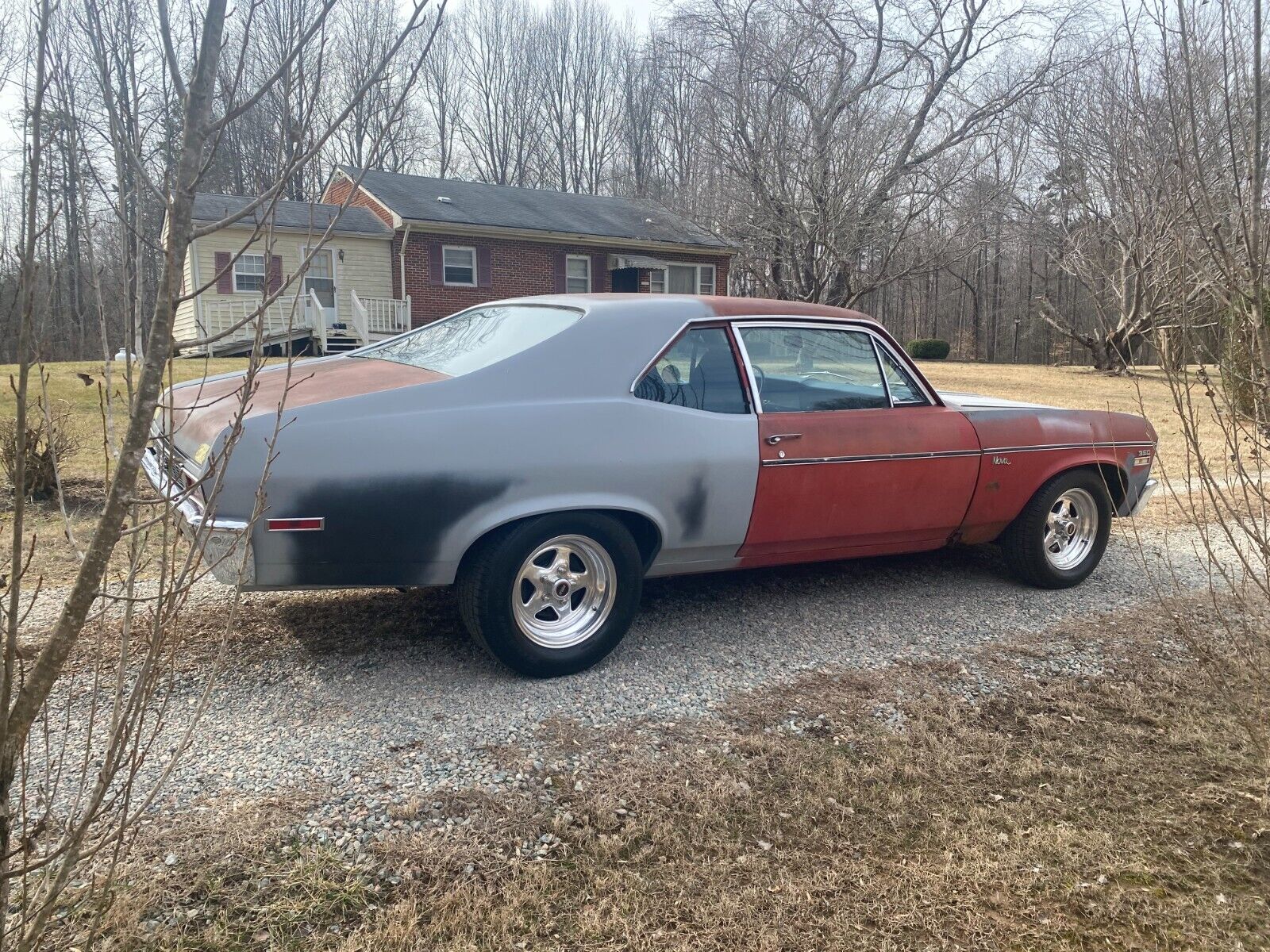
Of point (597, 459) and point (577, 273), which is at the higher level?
point (577, 273)

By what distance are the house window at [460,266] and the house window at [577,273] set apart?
8.90 feet

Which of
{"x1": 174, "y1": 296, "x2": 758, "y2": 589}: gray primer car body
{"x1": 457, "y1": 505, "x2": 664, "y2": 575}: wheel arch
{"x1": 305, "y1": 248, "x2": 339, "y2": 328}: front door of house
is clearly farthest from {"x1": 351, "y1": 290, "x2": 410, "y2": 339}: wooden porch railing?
{"x1": 457, "y1": 505, "x2": 664, "y2": 575}: wheel arch

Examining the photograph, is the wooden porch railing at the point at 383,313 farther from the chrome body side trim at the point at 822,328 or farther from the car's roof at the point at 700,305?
the chrome body side trim at the point at 822,328

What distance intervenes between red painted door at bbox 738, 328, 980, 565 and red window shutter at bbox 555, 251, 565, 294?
2223 cm

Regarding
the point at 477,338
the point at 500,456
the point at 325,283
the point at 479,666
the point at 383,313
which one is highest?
the point at 325,283

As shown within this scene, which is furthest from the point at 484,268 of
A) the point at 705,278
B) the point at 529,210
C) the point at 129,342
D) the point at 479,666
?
the point at 129,342

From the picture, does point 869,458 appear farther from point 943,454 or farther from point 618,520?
point 618,520

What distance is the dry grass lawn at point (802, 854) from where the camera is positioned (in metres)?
2.36

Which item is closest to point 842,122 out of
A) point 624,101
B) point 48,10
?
point 48,10

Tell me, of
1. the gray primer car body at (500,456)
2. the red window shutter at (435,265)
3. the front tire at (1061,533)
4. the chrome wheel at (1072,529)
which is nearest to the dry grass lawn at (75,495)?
the gray primer car body at (500,456)

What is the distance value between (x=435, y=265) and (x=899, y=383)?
70.3 feet

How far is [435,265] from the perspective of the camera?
24.6 metres

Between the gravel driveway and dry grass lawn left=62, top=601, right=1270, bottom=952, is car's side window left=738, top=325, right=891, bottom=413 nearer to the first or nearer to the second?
the gravel driveway

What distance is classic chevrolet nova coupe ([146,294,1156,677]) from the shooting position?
11.1 feet
